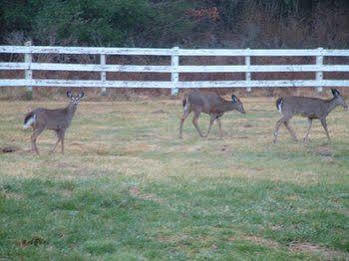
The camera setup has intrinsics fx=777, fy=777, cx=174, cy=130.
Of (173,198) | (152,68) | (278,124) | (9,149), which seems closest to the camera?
(173,198)

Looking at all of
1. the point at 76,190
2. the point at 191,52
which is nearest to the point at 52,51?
the point at 191,52

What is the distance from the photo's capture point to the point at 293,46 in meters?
29.7

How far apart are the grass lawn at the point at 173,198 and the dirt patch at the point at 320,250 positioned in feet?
0.04

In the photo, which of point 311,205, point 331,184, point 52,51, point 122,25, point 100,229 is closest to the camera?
point 100,229

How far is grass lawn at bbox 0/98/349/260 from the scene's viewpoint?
828 centimetres

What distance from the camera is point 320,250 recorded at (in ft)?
27.8

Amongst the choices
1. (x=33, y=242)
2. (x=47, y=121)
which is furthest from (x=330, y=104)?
(x=33, y=242)

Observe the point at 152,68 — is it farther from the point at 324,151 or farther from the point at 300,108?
the point at 324,151

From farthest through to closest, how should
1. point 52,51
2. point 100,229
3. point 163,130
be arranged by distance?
point 52,51 → point 163,130 → point 100,229

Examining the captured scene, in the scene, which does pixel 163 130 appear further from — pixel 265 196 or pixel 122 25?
pixel 122 25

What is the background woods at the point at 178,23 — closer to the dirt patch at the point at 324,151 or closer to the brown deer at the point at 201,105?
the brown deer at the point at 201,105

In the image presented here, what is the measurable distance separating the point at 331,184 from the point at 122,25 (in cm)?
1759

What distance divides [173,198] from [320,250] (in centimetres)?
231

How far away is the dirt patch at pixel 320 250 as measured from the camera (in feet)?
27.2
